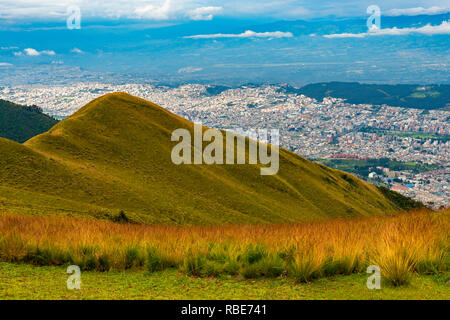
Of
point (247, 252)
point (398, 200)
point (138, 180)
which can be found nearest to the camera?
point (247, 252)

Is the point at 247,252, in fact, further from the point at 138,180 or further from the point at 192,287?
the point at 138,180

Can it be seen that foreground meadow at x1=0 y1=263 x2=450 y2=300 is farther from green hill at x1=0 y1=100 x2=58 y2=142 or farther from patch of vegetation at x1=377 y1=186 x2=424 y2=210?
green hill at x1=0 y1=100 x2=58 y2=142

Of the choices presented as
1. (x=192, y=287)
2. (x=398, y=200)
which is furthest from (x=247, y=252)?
(x=398, y=200)

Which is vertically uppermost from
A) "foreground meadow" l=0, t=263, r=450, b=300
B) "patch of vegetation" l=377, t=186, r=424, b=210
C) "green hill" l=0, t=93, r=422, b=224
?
"foreground meadow" l=0, t=263, r=450, b=300

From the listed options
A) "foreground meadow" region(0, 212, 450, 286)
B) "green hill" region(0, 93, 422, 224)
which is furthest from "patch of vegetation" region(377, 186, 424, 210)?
"foreground meadow" region(0, 212, 450, 286)
